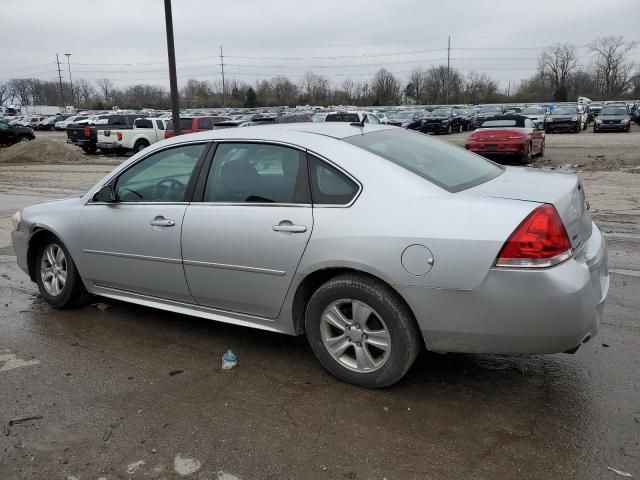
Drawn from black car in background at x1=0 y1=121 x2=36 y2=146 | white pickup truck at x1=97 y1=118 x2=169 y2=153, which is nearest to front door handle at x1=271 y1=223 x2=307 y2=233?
white pickup truck at x1=97 y1=118 x2=169 y2=153

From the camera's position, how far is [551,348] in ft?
9.92

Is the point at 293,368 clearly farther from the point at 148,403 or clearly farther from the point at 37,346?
the point at 37,346

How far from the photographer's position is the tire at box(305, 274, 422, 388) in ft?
10.7

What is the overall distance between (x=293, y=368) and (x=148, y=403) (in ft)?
3.14

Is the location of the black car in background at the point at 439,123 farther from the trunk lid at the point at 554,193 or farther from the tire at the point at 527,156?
the trunk lid at the point at 554,193

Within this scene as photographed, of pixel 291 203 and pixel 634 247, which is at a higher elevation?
pixel 291 203

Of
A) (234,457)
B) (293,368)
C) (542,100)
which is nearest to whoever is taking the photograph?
(234,457)

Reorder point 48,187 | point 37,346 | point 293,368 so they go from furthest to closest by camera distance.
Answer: point 48,187, point 37,346, point 293,368

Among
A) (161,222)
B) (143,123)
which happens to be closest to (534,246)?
(161,222)

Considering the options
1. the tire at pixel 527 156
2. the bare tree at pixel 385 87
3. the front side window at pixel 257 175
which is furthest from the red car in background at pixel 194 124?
the bare tree at pixel 385 87

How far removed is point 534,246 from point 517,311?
34cm

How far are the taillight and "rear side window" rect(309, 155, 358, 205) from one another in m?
0.95

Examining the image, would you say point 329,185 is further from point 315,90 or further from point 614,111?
point 315,90

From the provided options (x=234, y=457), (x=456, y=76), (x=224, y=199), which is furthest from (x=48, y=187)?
(x=456, y=76)
